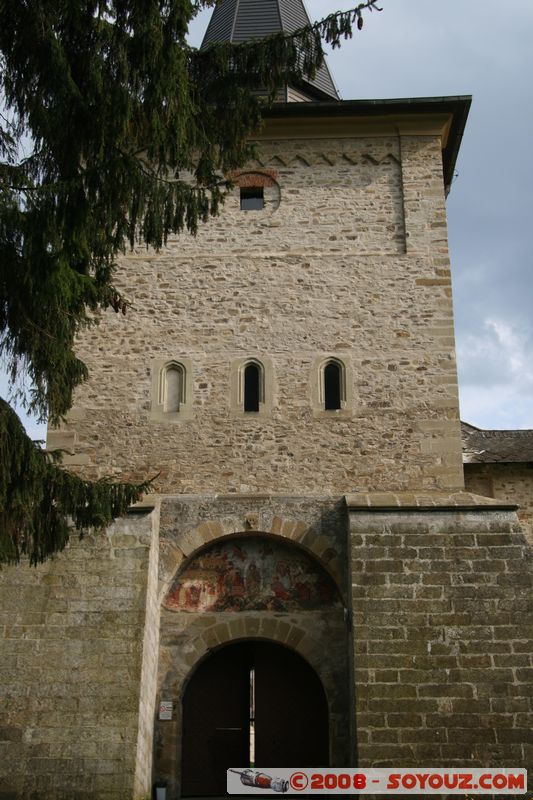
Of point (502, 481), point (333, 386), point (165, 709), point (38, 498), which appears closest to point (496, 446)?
point (502, 481)

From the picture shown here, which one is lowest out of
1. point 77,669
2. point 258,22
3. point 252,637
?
point 77,669

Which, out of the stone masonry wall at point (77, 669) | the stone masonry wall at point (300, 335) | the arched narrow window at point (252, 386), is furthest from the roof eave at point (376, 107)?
the stone masonry wall at point (77, 669)

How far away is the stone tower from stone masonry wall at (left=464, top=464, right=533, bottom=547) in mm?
2228

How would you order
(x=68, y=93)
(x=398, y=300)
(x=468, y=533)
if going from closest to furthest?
(x=68, y=93) → (x=468, y=533) → (x=398, y=300)

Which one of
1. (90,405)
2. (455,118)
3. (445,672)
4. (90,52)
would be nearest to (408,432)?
(445,672)

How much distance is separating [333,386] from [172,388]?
1.94 m

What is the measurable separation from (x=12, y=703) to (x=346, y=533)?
3882 millimetres

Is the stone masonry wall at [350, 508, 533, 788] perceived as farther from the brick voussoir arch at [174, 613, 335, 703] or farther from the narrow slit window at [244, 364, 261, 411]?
the narrow slit window at [244, 364, 261, 411]

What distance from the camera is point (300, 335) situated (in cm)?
1231

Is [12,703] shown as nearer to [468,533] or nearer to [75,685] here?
[75,685]

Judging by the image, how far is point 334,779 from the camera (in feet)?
33.1

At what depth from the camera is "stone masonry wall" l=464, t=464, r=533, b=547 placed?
13648mm

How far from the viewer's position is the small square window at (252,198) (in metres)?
13.2

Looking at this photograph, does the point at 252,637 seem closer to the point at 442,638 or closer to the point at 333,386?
the point at 442,638
